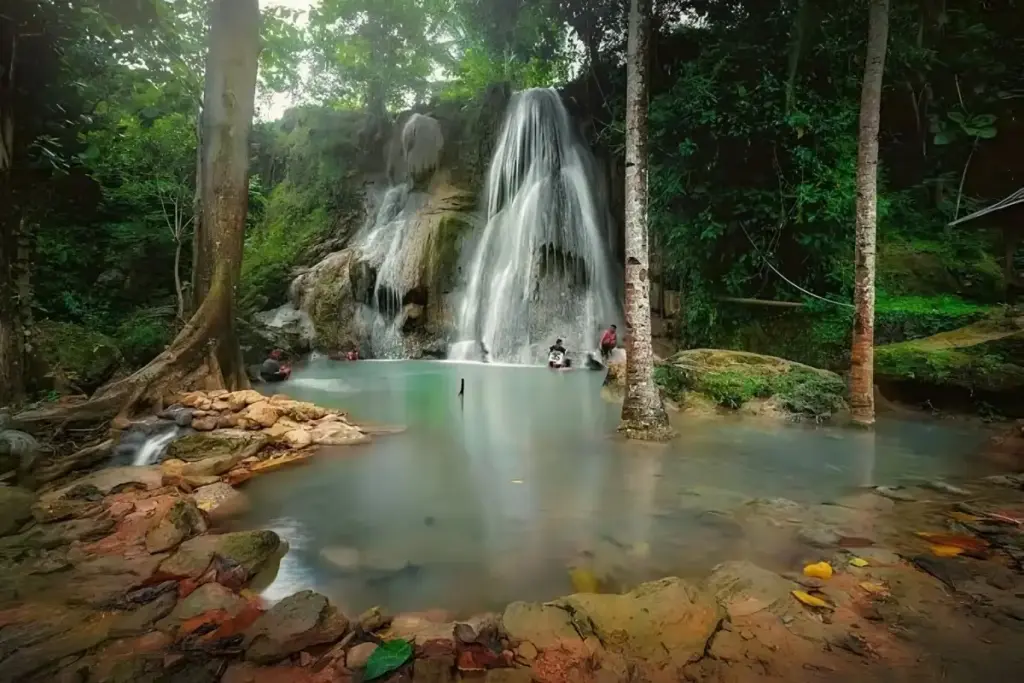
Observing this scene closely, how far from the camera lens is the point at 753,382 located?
28.4 feet

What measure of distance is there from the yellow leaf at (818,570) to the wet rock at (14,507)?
15.9ft

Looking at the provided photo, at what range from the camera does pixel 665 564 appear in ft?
12.3

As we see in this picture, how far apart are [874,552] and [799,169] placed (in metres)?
8.32

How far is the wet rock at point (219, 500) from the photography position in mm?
4707

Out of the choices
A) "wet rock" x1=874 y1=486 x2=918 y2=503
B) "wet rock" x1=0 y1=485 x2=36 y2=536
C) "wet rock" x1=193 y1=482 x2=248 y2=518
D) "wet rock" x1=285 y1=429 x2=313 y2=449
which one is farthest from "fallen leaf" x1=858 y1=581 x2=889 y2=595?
"wet rock" x1=285 y1=429 x2=313 y2=449

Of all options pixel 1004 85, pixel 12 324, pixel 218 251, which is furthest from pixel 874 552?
pixel 1004 85

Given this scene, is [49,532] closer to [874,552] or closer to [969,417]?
[874,552]

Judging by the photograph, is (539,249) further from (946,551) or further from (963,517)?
(946,551)

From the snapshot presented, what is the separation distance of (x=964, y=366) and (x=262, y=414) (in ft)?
28.8

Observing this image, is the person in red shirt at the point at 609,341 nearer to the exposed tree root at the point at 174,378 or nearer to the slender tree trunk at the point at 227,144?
the exposed tree root at the point at 174,378

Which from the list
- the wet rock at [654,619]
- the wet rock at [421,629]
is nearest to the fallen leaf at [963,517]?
the wet rock at [654,619]

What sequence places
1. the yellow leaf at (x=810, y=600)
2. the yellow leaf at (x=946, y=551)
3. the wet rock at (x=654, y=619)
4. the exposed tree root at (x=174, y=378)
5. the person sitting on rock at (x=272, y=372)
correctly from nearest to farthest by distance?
1. the wet rock at (x=654, y=619)
2. the yellow leaf at (x=810, y=600)
3. the yellow leaf at (x=946, y=551)
4. the exposed tree root at (x=174, y=378)
5. the person sitting on rock at (x=272, y=372)

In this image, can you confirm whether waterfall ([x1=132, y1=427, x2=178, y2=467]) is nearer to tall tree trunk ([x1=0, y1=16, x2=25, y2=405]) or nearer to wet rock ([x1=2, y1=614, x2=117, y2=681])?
tall tree trunk ([x1=0, y1=16, x2=25, y2=405])

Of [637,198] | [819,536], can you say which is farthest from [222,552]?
[637,198]
